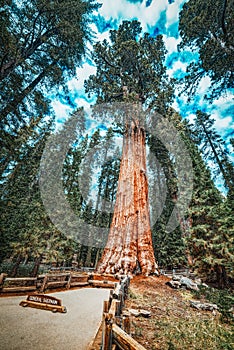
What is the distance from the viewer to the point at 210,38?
9.06 metres

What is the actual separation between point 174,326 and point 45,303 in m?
3.15

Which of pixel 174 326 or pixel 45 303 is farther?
pixel 45 303

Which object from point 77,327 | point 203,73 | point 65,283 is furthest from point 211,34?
point 65,283

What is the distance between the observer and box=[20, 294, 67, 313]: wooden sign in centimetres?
418

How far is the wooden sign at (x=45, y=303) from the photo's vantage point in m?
4.18

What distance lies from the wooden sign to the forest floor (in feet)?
5.95

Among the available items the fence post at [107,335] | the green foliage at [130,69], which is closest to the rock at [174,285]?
the fence post at [107,335]

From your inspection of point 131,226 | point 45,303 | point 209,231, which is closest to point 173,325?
point 45,303

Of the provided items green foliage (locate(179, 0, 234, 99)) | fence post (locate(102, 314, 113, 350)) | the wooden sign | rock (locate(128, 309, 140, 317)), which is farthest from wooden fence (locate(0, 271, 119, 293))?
green foliage (locate(179, 0, 234, 99))

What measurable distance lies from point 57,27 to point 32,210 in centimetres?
1084

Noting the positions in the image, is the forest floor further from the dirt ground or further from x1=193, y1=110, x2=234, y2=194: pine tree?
x1=193, y1=110, x2=234, y2=194: pine tree

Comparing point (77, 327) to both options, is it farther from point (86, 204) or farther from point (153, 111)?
point (86, 204)

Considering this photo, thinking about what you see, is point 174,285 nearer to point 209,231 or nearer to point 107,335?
point 209,231

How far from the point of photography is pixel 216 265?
1037cm
